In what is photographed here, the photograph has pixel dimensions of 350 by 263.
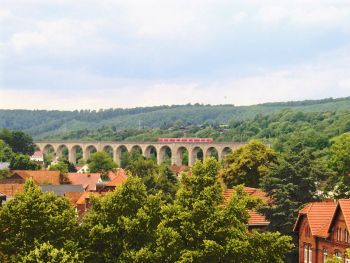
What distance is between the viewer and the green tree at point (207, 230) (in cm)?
4197

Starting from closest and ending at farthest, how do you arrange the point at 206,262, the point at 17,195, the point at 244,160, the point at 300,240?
the point at 206,262 < the point at 17,195 < the point at 300,240 < the point at 244,160

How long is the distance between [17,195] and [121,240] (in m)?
6.19

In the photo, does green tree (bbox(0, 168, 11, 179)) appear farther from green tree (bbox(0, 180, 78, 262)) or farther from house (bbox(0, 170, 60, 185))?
green tree (bbox(0, 180, 78, 262))

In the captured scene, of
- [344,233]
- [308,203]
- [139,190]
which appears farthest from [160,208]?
[308,203]

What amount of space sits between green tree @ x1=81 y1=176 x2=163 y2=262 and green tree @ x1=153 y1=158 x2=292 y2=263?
1244 millimetres

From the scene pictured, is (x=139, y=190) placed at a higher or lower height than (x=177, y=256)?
higher

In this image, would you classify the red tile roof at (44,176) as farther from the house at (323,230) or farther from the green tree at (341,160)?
the house at (323,230)

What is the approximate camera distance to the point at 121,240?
4428 centimetres

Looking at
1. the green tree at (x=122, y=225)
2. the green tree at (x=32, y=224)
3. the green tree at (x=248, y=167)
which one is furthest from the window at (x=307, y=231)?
the green tree at (x=248, y=167)

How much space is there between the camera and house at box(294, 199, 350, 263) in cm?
5409

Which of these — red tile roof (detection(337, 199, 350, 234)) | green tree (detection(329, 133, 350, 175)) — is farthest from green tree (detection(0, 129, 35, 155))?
red tile roof (detection(337, 199, 350, 234))

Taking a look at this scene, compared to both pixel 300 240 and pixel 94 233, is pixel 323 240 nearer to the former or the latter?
pixel 300 240

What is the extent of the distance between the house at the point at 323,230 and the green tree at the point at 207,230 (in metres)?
10.6

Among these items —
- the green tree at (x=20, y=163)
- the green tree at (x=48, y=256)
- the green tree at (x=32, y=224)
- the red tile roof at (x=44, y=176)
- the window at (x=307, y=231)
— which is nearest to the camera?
the green tree at (x=48, y=256)
